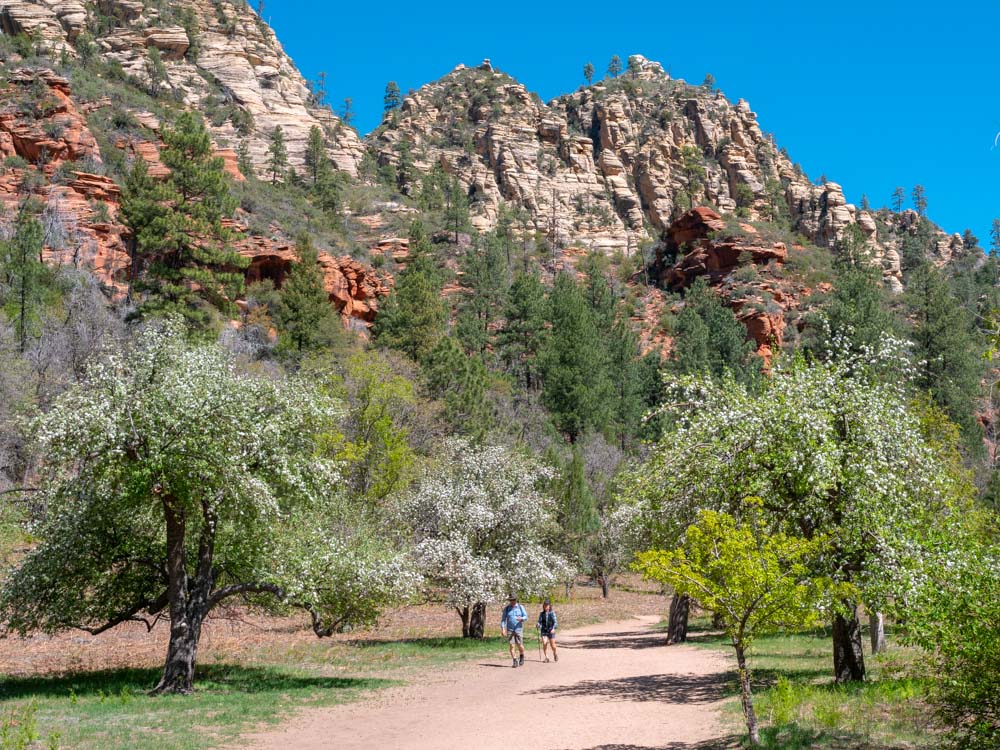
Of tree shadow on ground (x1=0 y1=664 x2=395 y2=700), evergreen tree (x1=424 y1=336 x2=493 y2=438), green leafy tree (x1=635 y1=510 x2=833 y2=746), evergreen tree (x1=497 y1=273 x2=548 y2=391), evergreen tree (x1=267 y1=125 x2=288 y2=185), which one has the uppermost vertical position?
evergreen tree (x1=267 y1=125 x2=288 y2=185)

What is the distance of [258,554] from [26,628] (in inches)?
175

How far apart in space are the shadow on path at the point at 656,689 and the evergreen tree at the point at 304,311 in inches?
1381

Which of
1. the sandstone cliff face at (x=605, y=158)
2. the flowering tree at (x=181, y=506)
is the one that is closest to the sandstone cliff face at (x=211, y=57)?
the sandstone cliff face at (x=605, y=158)

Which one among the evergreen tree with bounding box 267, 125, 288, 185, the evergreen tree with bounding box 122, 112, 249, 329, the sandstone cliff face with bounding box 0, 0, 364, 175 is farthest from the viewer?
the sandstone cliff face with bounding box 0, 0, 364, 175

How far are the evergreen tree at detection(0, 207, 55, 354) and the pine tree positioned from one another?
5098cm

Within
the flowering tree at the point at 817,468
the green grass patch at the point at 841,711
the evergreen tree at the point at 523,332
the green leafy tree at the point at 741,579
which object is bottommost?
the green grass patch at the point at 841,711

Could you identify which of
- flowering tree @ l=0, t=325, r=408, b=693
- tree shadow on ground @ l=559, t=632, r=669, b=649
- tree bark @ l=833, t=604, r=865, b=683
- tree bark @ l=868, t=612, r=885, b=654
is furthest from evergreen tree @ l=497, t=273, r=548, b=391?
tree bark @ l=833, t=604, r=865, b=683

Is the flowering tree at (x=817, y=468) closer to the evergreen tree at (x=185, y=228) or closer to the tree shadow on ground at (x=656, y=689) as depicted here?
the tree shadow on ground at (x=656, y=689)

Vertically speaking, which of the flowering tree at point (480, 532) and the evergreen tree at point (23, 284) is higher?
the evergreen tree at point (23, 284)

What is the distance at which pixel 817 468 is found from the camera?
1355 centimetres

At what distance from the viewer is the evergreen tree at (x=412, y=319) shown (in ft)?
184

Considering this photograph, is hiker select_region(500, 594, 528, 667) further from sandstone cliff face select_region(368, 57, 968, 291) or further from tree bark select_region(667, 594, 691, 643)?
sandstone cliff face select_region(368, 57, 968, 291)

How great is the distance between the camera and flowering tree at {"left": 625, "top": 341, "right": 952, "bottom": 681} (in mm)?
13781

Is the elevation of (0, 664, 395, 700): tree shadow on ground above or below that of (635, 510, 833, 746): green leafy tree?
below
